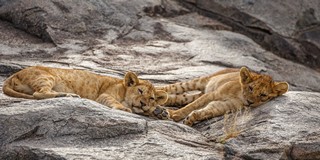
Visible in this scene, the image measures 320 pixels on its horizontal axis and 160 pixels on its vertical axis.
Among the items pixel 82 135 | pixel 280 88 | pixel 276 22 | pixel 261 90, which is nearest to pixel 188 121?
pixel 261 90

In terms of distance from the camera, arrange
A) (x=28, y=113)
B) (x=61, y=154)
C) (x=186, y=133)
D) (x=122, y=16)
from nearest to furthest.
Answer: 1. (x=61, y=154)
2. (x=28, y=113)
3. (x=186, y=133)
4. (x=122, y=16)

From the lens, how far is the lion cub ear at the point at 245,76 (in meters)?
9.67

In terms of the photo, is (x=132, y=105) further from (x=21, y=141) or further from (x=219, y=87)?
(x=21, y=141)

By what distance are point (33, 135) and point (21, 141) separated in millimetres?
150

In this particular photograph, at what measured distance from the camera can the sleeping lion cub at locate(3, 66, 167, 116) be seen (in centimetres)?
895

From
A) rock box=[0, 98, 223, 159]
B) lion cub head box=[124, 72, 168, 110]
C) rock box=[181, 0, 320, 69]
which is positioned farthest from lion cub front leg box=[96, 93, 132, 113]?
rock box=[181, 0, 320, 69]

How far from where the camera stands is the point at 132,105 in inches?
368

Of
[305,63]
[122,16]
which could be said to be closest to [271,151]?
[122,16]

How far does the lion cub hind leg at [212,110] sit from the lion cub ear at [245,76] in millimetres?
311

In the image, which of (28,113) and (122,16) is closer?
(28,113)

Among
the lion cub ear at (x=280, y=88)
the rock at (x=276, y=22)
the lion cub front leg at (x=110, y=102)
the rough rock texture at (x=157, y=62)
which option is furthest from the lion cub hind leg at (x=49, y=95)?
the rock at (x=276, y=22)

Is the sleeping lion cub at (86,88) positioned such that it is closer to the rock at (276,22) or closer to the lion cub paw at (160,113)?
the lion cub paw at (160,113)

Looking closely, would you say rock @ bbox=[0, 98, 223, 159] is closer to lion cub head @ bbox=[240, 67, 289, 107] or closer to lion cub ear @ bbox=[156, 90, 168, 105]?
lion cub ear @ bbox=[156, 90, 168, 105]

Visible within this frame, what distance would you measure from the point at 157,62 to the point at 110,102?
4.10 m
